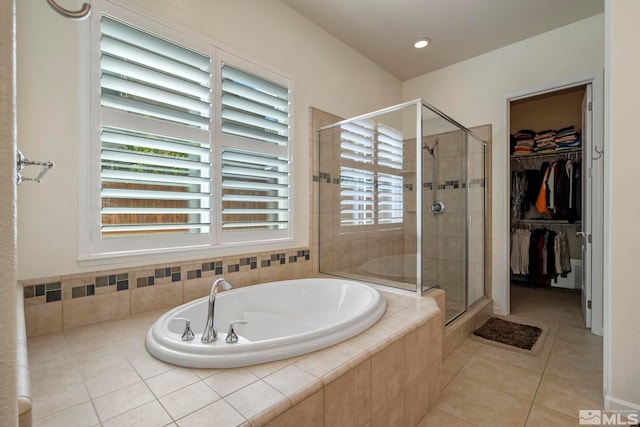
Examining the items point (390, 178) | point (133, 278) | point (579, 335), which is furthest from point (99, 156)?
A: point (579, 335)

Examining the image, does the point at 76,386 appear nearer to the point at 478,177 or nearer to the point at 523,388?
the point at 523,388

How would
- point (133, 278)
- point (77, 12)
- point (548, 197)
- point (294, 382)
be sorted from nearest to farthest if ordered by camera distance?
1. point (77, 12)
2. point (294, 382)
3. point (133, 278)
4. point (548, 197)

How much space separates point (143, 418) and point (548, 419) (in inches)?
76.3

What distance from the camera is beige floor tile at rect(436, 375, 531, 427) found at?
1.60m

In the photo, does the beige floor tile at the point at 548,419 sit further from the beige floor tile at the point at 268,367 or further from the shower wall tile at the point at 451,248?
the beige floor tile at the point at 268,367

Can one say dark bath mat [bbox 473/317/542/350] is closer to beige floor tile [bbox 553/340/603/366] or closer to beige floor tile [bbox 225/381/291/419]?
beige floor tile [bbox 553/340/603/366]

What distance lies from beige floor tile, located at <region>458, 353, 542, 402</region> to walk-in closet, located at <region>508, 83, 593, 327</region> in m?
1.77

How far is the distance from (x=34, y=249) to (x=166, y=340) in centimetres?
80

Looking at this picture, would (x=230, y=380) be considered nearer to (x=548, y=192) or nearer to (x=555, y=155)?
(x=548, y=192)

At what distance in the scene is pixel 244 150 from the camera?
215cm

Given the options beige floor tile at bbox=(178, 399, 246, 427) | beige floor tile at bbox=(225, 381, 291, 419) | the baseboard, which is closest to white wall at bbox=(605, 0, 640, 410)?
the baseboard

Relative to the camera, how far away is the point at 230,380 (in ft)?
3.47

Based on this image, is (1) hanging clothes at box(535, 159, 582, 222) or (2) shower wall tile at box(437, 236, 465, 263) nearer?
(2) shower wall tile at box(437, 236, 465, 263)

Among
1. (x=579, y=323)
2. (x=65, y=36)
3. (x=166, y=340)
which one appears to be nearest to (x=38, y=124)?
(x=65, y=36)
